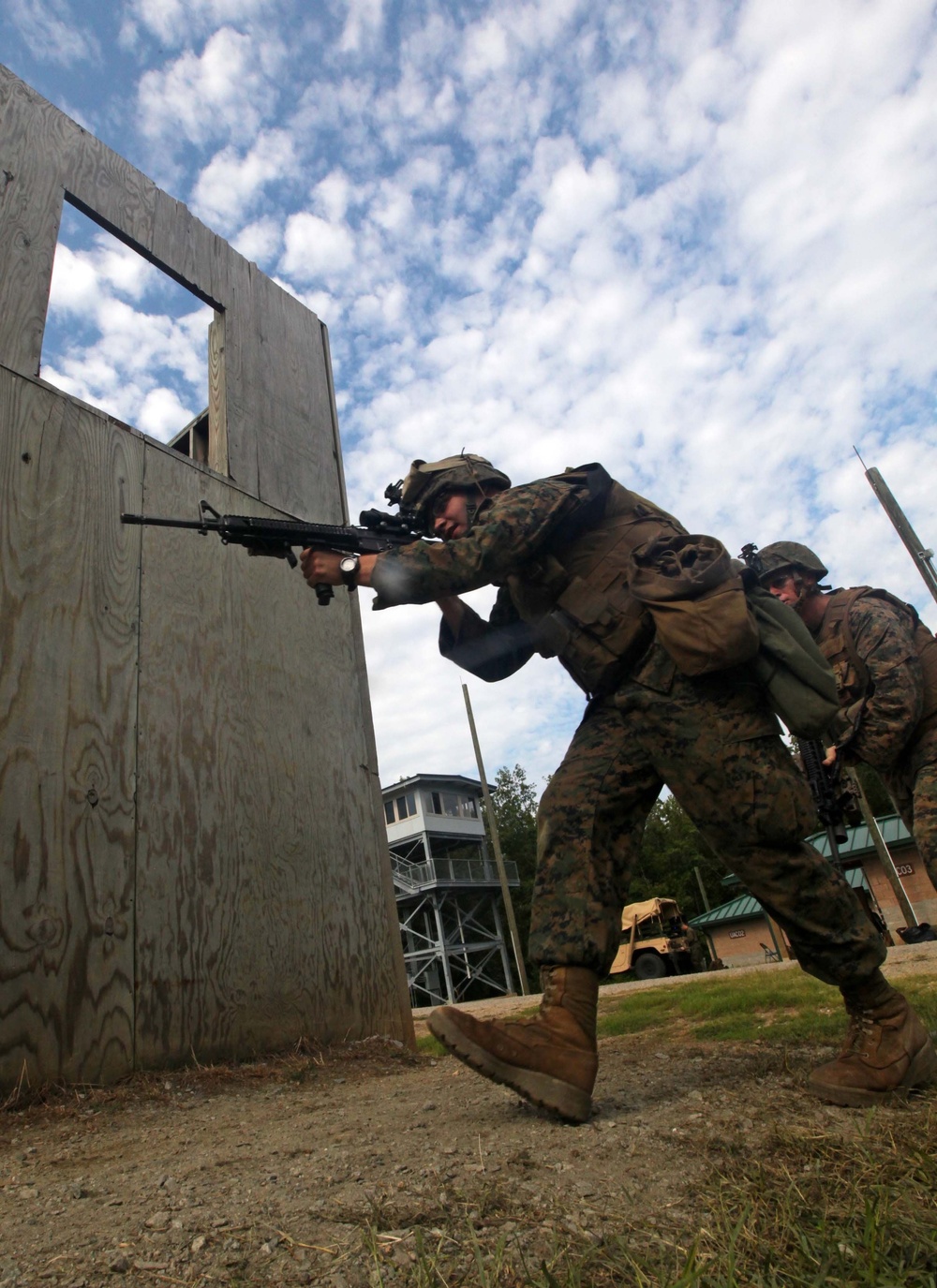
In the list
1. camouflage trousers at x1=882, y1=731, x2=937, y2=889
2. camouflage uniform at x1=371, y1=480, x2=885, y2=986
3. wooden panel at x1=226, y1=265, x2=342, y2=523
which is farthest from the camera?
wooden panel at x1=226, y1=265, x2=342, y2=523

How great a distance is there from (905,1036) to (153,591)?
10.4 feet

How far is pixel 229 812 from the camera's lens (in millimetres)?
3354

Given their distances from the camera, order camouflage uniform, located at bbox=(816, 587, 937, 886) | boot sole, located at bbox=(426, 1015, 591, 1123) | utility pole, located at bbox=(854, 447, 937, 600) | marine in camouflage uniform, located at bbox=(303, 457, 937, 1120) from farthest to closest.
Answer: utility pole, located at bbox=(854, 447, 937, 600), camouflage uniform, located at bbox=(816, 587, 937, 886), marine in camouflage uniform, located at bbox=(303, 457, 937, 1120), boot sole, located at bbox=(426, 1015, 591, 1123)

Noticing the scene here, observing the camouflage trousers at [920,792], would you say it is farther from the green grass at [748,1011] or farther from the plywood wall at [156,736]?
the plywood wall at [156,736]

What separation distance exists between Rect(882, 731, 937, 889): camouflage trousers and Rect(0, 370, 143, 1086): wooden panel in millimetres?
2945

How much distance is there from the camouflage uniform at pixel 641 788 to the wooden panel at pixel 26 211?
86.1 inches

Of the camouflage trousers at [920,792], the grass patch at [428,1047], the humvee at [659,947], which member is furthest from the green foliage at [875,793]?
the camouflage trousers at [920,792]

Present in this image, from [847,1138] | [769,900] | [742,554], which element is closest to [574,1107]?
[847,1138]

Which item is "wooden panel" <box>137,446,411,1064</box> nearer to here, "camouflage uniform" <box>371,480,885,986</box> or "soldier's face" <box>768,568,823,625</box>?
"camouflage uniform" <box>371,480,885,986</box>

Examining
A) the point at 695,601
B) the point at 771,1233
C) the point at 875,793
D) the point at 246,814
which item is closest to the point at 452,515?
the point at 695,601

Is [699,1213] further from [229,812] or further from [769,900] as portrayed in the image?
[229,812]

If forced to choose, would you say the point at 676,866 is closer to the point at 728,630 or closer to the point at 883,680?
the point at 883,680

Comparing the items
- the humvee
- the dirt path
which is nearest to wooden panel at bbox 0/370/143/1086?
the dirt path

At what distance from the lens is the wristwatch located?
261cm
